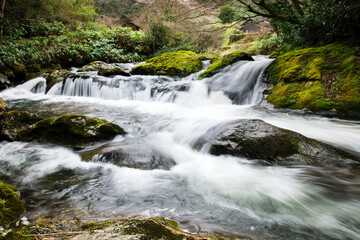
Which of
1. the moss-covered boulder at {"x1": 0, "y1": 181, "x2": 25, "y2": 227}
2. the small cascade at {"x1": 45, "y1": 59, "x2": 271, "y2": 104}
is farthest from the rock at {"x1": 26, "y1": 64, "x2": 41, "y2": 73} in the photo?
the moss-covered boulder at {"x1": 0, "y1": 181, "x2": 25, "y2": 227}

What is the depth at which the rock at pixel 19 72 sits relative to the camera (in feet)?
36.8

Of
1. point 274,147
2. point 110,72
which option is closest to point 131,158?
point 274,147

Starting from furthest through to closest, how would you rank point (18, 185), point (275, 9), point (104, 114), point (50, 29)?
point (50, 29) < point (275, 9) < point (104, 114) < point (18, 185)

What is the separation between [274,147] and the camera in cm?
347

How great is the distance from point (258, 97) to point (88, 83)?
8490 mm

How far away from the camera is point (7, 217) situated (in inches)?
72.0

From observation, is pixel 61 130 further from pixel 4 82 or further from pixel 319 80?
pixel 4 82

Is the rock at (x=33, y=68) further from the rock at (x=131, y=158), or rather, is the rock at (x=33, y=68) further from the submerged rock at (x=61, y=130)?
the rock at (x=131, y=158)

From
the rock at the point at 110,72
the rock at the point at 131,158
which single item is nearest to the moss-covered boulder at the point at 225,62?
the rock at the point at 110,72

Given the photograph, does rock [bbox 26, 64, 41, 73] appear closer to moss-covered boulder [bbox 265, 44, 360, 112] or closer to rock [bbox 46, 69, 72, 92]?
rock [bbox 46, 69, 72, 92]

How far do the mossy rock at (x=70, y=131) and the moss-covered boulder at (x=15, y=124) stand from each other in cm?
16

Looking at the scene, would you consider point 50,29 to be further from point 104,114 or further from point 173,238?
point 173,238

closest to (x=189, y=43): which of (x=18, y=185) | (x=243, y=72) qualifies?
(x=243, y=72)

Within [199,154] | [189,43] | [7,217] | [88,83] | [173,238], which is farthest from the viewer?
[189,43]
